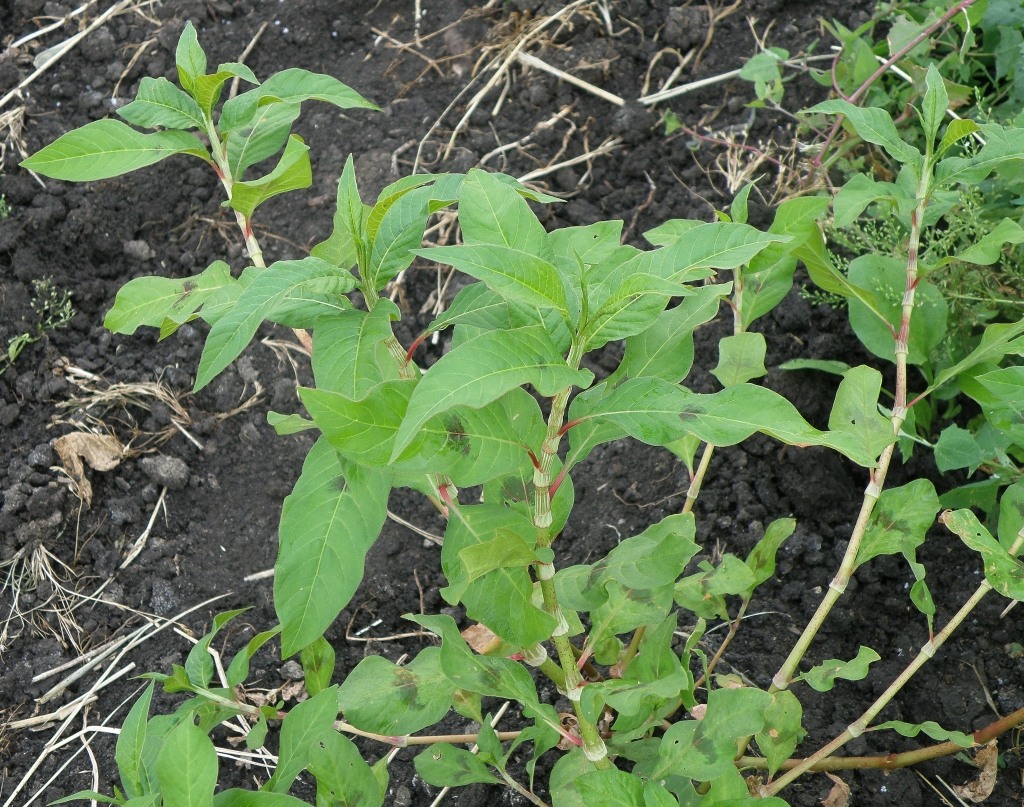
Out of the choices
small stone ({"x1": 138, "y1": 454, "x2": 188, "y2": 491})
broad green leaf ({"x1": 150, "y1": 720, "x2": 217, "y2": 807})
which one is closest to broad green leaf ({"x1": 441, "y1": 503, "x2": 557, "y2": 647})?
broad green leaf ({"x1": 150, "y1": 720, "x2": 217, "y2": 807})

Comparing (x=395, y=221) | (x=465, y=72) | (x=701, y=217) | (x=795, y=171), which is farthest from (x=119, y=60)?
(x=395, y=221)

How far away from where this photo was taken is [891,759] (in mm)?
2113

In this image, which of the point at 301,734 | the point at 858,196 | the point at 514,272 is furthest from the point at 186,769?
the point at 858,196

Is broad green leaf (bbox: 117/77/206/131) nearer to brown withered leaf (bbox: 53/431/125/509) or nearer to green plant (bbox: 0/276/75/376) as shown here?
brown withered leaf (bbox: 53/431/125/509)

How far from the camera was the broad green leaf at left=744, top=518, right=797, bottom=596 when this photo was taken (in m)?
A: 2.07

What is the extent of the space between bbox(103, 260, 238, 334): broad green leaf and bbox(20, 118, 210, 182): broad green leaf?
0.22 m

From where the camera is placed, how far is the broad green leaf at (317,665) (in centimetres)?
195

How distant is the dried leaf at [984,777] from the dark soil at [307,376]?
45 millimetres

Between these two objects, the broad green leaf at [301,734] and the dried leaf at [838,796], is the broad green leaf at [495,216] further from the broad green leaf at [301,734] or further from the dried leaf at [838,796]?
the dried leaf at [838,796]

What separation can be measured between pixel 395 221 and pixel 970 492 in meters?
1.67

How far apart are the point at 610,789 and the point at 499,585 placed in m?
0.36

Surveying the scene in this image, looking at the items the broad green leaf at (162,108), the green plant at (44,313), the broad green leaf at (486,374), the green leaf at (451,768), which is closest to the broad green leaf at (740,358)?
the broad green leaf at (486,374)

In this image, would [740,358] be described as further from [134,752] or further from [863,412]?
[134,752]

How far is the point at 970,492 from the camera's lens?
2473 millimetres
